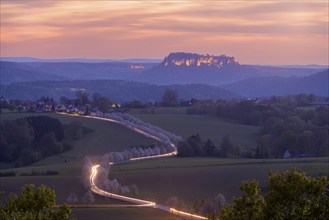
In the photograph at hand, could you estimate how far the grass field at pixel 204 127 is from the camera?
94125 mm

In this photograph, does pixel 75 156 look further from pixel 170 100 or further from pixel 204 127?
pixel 170 100

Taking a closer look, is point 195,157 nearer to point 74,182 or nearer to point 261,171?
point 261,171

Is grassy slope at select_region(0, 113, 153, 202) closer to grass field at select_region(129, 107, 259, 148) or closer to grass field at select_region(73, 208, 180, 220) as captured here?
grass field at select_region(73, 208, 180, 220)

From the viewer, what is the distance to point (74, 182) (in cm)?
5359

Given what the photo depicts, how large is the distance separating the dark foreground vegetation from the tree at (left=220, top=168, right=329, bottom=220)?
61.9 metres

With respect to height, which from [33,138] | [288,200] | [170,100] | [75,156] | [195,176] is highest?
[288,200]

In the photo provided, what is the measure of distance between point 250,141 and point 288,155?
1245 cm

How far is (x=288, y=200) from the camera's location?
1800 cm

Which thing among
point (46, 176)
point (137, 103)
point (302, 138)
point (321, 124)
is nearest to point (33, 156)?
point (46, 176)

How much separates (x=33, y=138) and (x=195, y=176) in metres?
39.4

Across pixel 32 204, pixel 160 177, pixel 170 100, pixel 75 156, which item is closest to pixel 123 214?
pixel 160 177

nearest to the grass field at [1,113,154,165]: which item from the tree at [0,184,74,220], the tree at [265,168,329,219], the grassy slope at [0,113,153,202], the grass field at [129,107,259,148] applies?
the grassy slope at [0,113,153,202]

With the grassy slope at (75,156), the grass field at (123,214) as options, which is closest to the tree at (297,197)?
the grass field at (123,214)

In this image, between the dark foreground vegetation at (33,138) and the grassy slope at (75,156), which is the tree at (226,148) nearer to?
the grassy slope at (75,156)
